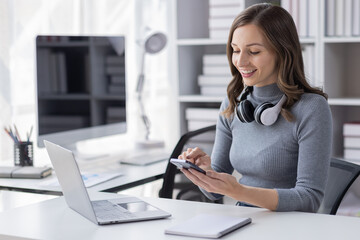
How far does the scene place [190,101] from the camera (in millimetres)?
3496

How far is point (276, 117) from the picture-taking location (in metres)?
2.04

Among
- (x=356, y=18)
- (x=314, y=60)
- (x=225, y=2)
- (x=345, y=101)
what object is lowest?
(x=345, y=101)

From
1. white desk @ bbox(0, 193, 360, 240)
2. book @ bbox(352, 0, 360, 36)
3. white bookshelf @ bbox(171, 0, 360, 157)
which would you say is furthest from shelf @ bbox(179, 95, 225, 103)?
white desk @ bbox(0, 193, 360, 240)

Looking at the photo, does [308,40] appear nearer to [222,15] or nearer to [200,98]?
[222,15]

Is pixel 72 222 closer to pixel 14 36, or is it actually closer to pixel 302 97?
pixel 302 97

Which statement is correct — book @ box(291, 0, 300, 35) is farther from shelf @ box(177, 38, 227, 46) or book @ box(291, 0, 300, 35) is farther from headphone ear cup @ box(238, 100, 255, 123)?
headphone ear cup @ box(238, 100, 255, 123)

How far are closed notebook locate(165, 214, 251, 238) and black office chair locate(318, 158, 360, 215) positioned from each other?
49cm

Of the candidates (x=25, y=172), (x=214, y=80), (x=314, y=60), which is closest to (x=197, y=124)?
(x=214, y=80)

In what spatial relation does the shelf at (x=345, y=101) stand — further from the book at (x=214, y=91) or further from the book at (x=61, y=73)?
the book at (x=61, y=73)

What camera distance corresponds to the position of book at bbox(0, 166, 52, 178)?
2479 millimetres

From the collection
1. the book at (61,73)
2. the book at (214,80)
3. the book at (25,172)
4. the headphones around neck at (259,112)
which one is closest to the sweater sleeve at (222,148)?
the headphones around neck at (259,112)

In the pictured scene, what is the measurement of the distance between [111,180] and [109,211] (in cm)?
62

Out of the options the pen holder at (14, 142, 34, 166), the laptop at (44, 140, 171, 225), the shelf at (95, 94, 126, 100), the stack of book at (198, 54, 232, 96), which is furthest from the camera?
the stack of book at (198, 54, 232, 96)

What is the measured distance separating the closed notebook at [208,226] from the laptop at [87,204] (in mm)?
121
